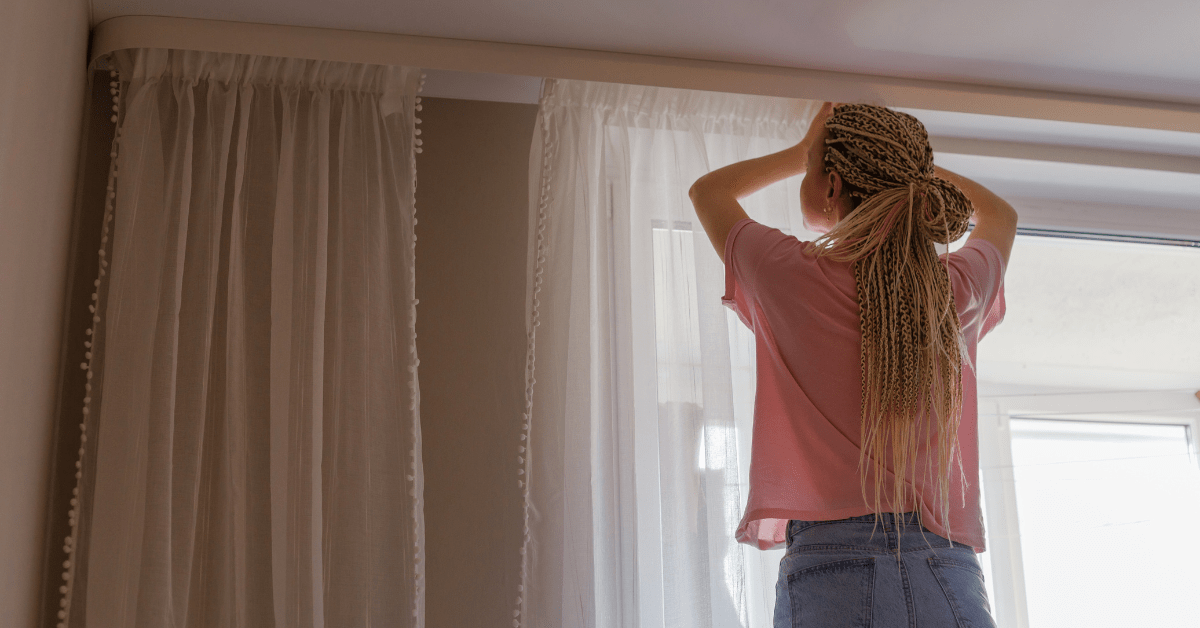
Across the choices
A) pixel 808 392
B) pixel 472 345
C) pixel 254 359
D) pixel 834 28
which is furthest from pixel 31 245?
pixel 834 28

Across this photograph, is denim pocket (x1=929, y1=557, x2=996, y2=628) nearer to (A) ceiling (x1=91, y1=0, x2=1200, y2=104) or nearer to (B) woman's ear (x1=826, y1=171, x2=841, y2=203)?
(B) woman's ear (x1=826, y1=171, x2=841, y2=203)

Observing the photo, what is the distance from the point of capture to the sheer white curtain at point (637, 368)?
158 centimetres

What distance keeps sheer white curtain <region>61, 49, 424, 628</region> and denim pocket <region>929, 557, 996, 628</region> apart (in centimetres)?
77

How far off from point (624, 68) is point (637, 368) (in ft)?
1.80

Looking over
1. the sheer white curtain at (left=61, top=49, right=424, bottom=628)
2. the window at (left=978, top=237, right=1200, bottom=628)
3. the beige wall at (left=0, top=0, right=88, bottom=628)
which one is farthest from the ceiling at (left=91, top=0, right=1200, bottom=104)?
the window at (left=978, top=237, right=1200, bottom=628)

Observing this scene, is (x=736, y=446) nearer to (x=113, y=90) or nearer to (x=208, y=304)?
(x=208, y=304)

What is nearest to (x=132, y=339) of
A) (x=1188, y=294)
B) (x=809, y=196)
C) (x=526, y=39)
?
(x=526, y=39)

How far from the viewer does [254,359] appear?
157 centimetres

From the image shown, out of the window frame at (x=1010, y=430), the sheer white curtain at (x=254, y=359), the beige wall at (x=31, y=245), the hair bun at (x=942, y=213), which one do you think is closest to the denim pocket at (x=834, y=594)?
the hair bun at (x=942, y=213)

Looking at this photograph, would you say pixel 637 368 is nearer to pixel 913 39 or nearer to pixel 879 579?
pixel 879 579

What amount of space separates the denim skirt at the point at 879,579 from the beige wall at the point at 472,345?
573 millimetres

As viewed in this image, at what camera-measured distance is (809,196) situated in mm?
1565

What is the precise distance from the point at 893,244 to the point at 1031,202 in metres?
1.03

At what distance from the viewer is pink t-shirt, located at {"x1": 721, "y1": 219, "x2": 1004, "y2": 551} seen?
1.31m
